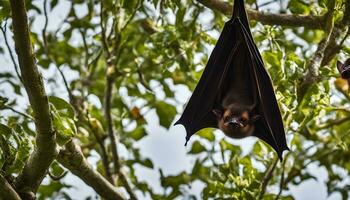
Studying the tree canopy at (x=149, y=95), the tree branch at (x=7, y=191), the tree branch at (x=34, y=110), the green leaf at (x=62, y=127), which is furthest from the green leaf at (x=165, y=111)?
the tree branch at (x=7, y=191)

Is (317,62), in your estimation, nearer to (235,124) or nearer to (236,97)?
(235,124)

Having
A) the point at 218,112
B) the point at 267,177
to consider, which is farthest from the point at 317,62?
the point at 218,112

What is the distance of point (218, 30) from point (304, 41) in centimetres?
191

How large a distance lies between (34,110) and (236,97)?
3.62 meters

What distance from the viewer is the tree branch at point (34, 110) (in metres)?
5.09

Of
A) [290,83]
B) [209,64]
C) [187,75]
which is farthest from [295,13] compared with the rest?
[187,75]

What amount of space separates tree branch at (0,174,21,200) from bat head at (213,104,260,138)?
340cm

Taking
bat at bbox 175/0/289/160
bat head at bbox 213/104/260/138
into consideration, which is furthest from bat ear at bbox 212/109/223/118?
bat head at bbox 213/104/260/138

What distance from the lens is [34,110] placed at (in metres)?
5.55

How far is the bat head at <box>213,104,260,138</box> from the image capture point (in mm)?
8180

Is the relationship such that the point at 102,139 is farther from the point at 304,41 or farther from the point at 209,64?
the point at 304,41

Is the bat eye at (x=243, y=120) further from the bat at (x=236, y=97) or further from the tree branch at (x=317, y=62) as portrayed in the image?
the tree branch at (x=317, y=62)

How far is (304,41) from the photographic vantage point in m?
10.0

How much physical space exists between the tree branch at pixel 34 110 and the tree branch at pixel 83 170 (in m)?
0.57
